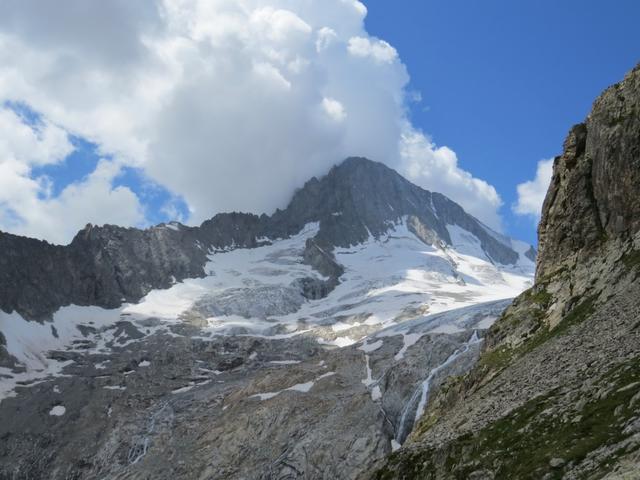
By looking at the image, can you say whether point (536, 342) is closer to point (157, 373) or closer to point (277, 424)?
point (277, 424)

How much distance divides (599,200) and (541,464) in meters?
35.1

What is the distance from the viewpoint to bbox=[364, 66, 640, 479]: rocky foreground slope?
962 inches

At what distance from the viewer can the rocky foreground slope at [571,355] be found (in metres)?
24.4

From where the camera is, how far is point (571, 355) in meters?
36.8

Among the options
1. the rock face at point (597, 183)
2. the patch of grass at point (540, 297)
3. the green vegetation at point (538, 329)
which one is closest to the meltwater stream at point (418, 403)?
the patch of grass at point (540, 297)

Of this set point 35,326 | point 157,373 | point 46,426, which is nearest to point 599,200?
point 46,426

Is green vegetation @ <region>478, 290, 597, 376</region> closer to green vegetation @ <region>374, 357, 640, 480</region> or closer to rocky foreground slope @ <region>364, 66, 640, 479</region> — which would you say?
rocky foreground slope @ <region>364, 66, 640, 479</region>

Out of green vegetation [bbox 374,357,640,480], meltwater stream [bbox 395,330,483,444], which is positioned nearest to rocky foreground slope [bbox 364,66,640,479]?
green vegetation [bbox 374,357,640,480]

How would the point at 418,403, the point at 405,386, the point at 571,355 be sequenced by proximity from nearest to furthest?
the point at 571,355 → the point at 418,403 → the point at 405,386

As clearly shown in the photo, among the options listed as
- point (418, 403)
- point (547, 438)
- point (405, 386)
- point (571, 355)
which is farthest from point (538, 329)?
point (405, 386)

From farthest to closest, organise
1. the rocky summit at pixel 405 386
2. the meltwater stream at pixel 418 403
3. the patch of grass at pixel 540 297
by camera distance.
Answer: the meltwater stream at pixel 418 403 < the patch of grass at pixel 540 297 < the rocky summit at pixel 405 386

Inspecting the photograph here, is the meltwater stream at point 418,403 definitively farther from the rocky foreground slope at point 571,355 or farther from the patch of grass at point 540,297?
the rocky foreground slope at point 571,355

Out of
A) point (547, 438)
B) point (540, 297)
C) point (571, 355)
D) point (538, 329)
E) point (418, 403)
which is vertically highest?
point (540, 297)

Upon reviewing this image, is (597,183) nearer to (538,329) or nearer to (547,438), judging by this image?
(538,329)
